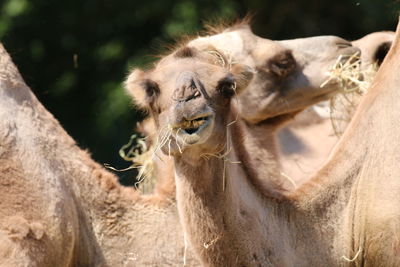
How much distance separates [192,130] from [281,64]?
2.18m

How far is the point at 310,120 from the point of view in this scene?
298 inches

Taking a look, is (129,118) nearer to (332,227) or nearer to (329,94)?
(329,94)

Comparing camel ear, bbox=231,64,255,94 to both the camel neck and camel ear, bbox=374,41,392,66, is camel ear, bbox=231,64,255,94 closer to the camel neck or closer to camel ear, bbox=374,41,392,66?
the camel neck

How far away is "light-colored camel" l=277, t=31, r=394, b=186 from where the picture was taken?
617 cm

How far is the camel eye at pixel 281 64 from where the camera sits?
5.91 meters

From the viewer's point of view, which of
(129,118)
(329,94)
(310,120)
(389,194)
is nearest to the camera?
(389,194)

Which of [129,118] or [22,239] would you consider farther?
[129,118]

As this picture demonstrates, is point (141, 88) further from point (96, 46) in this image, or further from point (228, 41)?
point (96, 46)

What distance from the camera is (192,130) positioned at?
3852mm

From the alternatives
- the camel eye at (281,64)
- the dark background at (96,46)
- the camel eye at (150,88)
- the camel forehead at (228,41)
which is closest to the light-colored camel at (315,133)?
the camel eye at (281,64)

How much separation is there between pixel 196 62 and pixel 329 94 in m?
2.05

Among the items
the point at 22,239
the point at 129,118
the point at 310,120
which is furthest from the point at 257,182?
the point at 129,118

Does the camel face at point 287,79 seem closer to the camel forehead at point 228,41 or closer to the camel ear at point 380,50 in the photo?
the camel forehead at point 228,41

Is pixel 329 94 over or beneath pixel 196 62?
beneath
